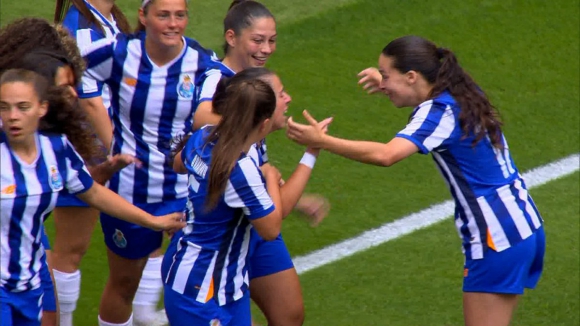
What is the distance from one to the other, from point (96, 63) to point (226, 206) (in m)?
1.51

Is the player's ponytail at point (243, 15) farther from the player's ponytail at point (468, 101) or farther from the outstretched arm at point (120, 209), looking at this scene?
the outstretched arm at point (120, 209)

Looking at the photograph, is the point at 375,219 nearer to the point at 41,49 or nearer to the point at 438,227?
the point at 438,227

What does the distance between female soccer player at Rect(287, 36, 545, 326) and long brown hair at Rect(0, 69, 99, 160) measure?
928 mm

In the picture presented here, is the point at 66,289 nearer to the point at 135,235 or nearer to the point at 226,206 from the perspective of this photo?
the point at 135,235

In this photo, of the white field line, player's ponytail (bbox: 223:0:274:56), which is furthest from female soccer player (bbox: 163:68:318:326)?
the white field line

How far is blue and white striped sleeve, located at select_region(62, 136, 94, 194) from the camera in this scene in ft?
14.6

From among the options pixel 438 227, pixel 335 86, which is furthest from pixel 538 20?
pixel 438 227

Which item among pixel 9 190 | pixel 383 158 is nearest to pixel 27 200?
pixel 9 190

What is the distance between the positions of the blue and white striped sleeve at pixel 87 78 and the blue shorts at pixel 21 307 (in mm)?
1441

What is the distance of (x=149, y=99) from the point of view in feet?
18.4

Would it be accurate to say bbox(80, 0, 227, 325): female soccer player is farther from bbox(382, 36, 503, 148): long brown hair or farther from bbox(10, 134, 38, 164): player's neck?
bbox(10, 134, 38, 164): player's neck

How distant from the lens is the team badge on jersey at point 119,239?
18.7 feet

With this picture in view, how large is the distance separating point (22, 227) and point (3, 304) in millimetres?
308

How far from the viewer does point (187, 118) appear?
5.71 m
